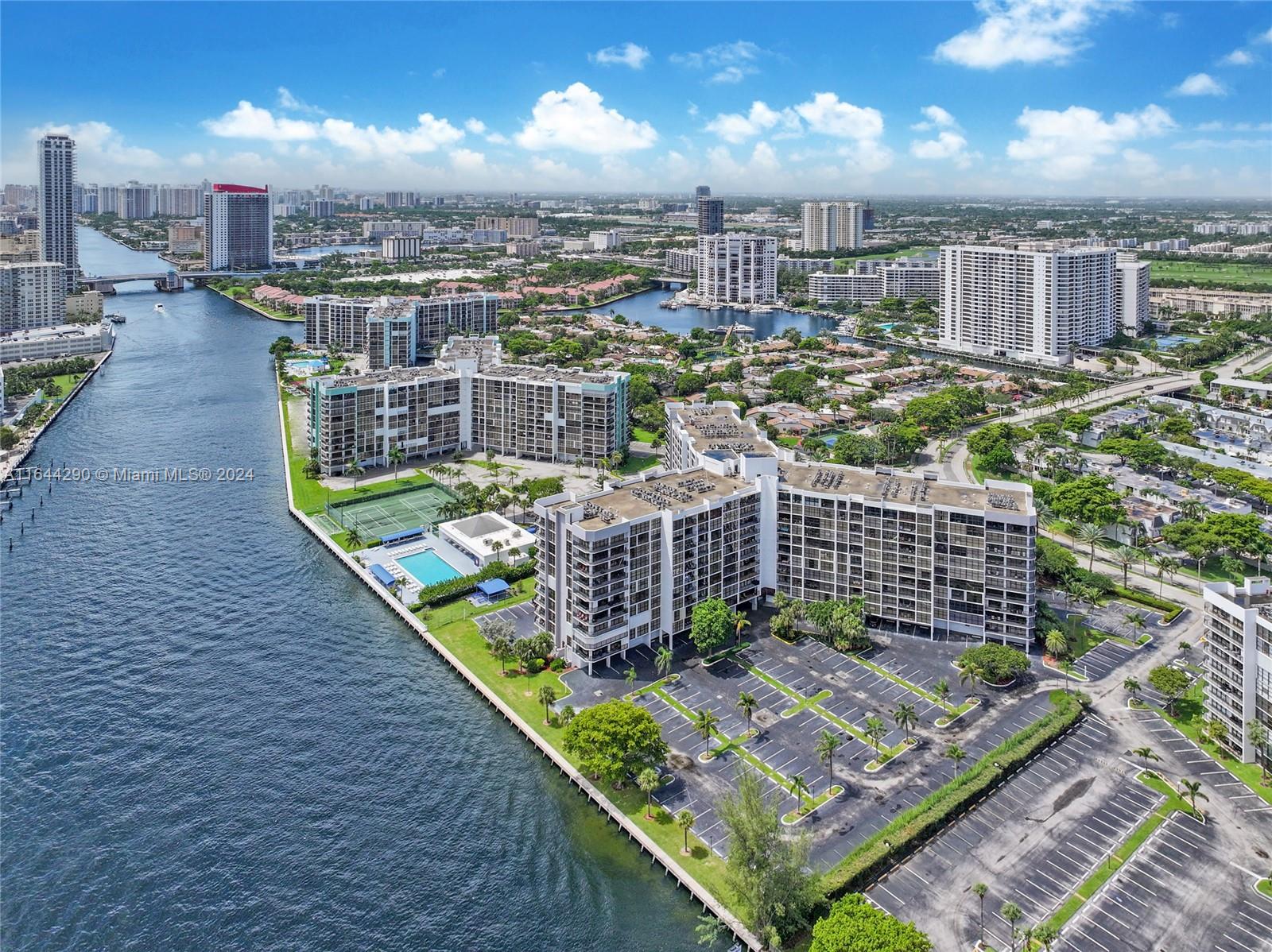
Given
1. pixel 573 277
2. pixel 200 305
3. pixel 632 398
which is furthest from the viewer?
pixel 573 277

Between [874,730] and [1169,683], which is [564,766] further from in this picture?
[1169,683]

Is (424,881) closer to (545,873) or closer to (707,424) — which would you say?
(545,873)

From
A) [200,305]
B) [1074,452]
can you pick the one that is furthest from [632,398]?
[200,305]

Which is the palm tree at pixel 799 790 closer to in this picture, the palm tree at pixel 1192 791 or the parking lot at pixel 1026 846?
the parking lot at pixel 1026 846

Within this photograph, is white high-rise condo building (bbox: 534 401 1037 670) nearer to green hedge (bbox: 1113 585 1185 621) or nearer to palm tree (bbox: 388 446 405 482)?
green hedge (bbox: 1113 585 1185 621)

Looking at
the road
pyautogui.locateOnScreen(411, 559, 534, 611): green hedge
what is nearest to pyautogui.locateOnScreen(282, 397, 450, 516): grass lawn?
pyautogui.locateOnScreen(411, 559, 534, 611): green hedge

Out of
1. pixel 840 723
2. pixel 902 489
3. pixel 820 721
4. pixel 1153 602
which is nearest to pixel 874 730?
pixel 840 723
